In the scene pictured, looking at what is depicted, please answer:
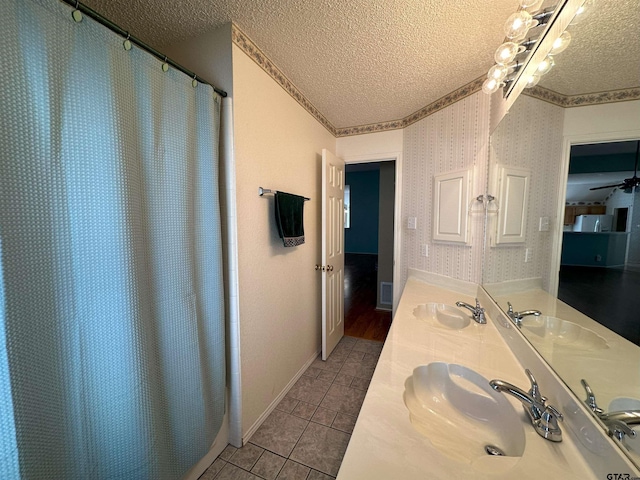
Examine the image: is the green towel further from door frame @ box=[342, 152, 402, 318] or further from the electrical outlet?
the electrical outlet

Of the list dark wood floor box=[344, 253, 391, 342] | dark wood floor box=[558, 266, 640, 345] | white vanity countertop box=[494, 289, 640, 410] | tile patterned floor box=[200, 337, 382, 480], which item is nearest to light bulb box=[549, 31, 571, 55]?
dark wood floor box=[558, 266, 640, 345]

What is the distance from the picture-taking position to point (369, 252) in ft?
24.3

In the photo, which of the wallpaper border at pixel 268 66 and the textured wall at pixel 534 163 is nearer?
the textured wall at pixel 534 163

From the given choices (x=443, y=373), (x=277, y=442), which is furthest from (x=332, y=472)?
(x=443, y=373)

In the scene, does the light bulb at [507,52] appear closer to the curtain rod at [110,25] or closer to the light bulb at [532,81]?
the light bulb at [532,81]

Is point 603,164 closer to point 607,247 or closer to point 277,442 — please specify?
point 607,247

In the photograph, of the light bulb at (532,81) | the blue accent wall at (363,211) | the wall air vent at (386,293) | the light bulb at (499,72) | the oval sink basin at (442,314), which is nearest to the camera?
the light bulb at (532,81)

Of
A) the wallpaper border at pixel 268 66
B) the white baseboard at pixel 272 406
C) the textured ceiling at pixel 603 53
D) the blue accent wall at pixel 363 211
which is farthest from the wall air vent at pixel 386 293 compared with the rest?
the blue accent wall at pixel 363 211

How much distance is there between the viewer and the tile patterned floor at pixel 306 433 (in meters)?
1.21

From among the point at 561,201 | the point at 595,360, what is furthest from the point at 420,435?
the point at 561,201

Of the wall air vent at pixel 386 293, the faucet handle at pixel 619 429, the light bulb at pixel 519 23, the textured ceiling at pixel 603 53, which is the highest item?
the light bulb at pixel 519 23

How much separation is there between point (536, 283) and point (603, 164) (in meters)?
0.49

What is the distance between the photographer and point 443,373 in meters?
0.90

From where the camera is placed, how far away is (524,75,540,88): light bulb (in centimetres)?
98
